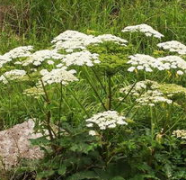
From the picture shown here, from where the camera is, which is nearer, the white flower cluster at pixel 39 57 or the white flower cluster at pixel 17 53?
the white flower cluster at pixel 39 57

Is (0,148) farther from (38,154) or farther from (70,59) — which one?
(70,59)

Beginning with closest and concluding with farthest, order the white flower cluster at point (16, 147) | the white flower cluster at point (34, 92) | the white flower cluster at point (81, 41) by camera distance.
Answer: the white flower cluster at point (81, 41) < the white flower cluster at point (34, 92) < the white flower cluster at point (16, 147)

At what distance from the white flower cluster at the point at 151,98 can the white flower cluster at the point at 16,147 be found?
0.71 m

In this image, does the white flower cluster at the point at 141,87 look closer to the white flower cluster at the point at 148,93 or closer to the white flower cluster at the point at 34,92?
the white flower cluster at the point at 148,93

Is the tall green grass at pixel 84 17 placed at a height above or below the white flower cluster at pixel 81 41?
below

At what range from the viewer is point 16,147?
3086 millimetres

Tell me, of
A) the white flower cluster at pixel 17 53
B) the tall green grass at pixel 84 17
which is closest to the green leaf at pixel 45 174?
the white flower cluster at pixel 17 53

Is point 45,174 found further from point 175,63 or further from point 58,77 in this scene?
point 175,63

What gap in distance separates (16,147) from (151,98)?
1067mm

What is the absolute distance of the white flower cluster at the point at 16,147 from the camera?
2936 millimetres

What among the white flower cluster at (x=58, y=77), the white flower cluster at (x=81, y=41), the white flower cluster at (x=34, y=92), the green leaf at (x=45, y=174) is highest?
the white flower cluster at (x=81, y=41)

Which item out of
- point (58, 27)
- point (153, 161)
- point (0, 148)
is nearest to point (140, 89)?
point (153, 161)

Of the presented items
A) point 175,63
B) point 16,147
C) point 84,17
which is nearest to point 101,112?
point 175,63

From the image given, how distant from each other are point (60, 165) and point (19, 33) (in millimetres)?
2794
